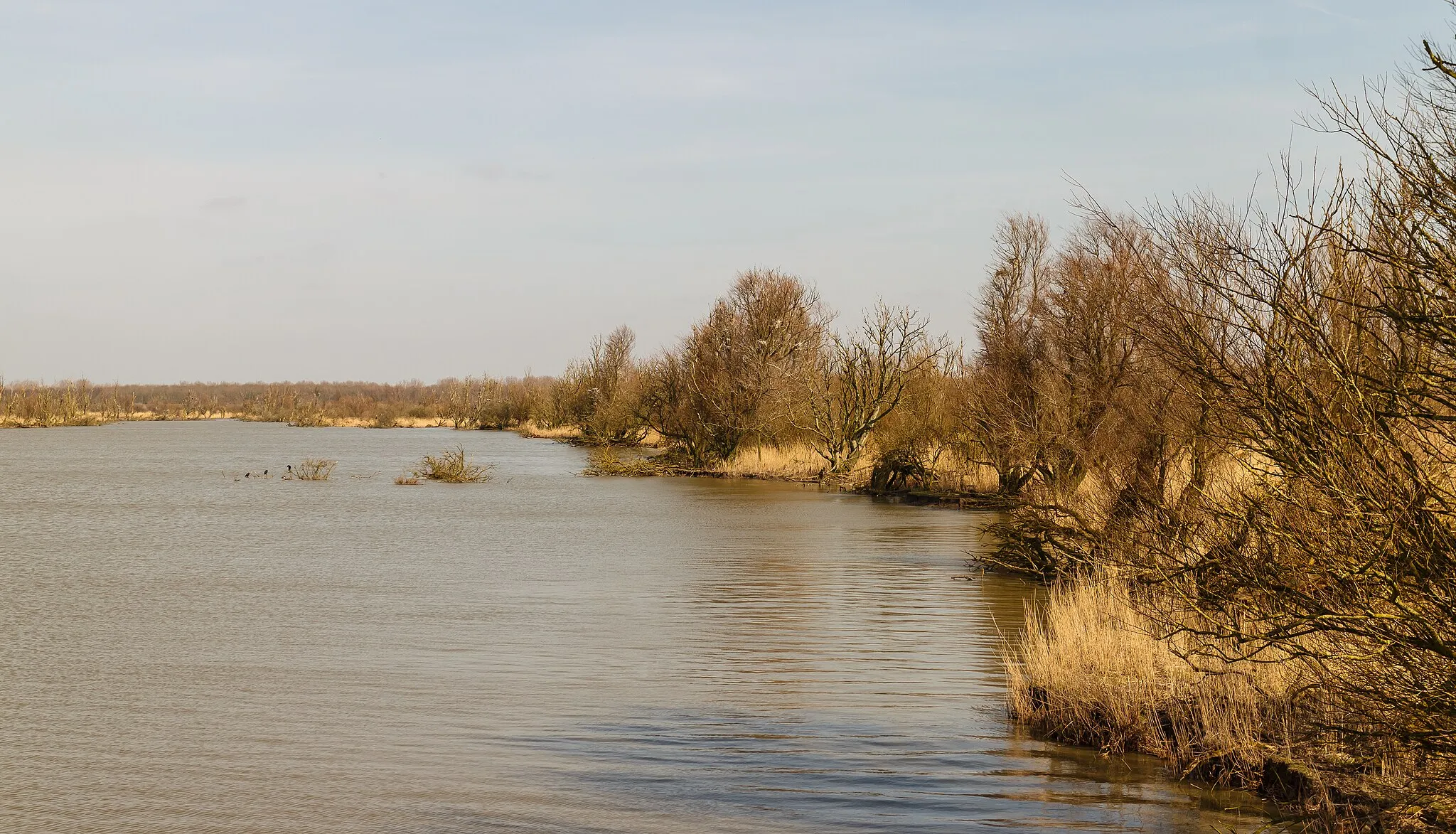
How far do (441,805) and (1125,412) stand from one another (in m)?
12.2

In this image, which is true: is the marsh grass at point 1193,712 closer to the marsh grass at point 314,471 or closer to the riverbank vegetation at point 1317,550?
the riverbank vegetation at point 1317,550

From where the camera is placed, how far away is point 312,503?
3186 centimetres

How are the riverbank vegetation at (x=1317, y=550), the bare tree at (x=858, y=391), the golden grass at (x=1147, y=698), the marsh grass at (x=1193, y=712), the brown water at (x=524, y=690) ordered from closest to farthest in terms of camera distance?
the riverbank vegetation at (x=1317, y=550)
the marsh grass at (x=1193, y=712)
the brown water at (x=524, y=690)
the golden grass at (x=1147, y=698)
the bare tree at (x=858, y=391)

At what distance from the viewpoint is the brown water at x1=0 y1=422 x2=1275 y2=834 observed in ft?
24.1

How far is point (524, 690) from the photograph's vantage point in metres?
10.6

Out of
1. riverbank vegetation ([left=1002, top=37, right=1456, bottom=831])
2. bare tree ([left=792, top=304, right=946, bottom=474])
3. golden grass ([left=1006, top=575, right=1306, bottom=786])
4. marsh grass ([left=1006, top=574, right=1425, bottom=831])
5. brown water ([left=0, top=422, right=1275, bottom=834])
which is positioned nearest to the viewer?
riverbank vegetation ([left=1002, top=37, right=1456, bottom=831])

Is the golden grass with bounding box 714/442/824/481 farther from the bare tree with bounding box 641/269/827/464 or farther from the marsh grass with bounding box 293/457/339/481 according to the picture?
the marsh grass with bounding box 293/457/339/481

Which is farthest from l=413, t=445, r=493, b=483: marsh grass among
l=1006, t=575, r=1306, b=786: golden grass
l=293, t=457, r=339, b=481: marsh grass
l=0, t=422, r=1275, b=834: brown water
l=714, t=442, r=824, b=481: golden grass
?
l=1006, t=575, r=1306, b=786: golden grass

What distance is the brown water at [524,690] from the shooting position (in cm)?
733

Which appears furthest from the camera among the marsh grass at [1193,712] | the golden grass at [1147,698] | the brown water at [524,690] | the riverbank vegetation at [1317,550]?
the golden grass at [1147,698]

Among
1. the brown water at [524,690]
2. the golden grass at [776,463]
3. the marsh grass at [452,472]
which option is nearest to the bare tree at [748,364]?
the golden grass at [776,463]

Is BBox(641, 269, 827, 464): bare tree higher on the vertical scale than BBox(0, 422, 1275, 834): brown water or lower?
higher

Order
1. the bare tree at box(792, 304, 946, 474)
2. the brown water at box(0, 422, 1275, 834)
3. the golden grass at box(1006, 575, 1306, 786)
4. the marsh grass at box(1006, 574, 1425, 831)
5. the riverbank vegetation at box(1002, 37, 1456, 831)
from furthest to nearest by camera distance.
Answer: the bare tree at box(792, 304, 946, 474) → the golden grass at box(1006, 575, 1306, 786) → the brown water at box(0, 422, 1275, 834) → the marsh grass at box(1006, 574, 1425, 831) → the riverbank vegetation at box(1002, 37, 1456, 831)

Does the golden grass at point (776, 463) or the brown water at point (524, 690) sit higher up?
the golden grass at point (776, 463)
